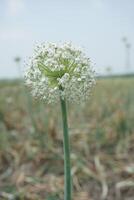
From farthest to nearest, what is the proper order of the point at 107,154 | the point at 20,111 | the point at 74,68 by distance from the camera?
the point at 20,111
the point at 107,154
the point at 74,68

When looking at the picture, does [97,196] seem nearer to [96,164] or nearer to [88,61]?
[96,164]

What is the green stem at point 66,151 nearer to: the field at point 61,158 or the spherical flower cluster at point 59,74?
the spherical flower cluster at point 59,74

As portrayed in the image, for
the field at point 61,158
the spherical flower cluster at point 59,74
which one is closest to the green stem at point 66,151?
the spherical flower cluster at point 59,74

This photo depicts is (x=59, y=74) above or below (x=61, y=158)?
above

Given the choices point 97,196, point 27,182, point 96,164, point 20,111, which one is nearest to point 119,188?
point 97,196

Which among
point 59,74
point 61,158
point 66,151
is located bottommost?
point 61,158

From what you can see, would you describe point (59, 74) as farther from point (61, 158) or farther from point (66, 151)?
point (61, 158)

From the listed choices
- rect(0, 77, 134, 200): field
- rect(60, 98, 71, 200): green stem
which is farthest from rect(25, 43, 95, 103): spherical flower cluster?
rect(0, 77, 134, 200): field

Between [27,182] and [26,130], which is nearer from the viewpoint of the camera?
[27,182]

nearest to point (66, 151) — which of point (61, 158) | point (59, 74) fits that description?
point (59, 74)
